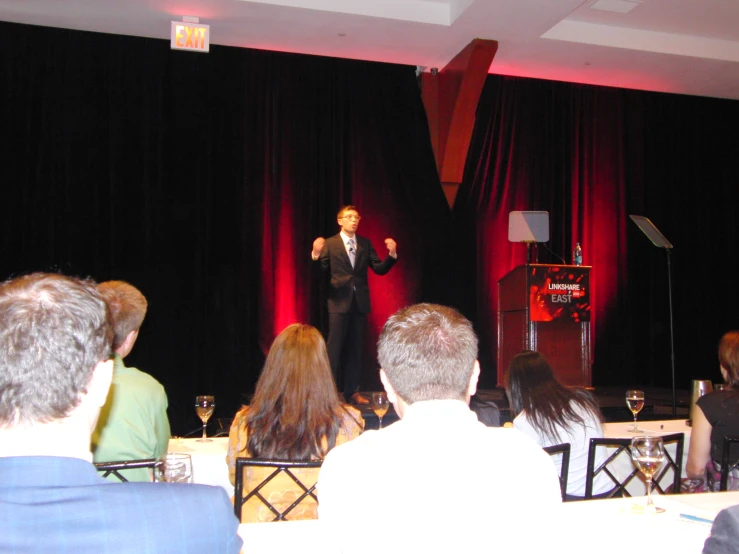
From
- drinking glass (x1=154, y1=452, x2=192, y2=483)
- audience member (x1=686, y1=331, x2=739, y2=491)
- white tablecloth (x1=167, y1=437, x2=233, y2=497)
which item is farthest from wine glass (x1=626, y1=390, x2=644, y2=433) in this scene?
drinking glass (x1=154, y1=452, x2=192, y2=483)

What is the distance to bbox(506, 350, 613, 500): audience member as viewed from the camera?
255cm

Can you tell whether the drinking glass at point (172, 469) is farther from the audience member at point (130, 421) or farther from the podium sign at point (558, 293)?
the podium sign at point (558, 293)

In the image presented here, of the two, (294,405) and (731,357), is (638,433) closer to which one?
(731,357)

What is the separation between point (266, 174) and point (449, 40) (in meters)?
2.08

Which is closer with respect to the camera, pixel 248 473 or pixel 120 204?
pixel 248 473

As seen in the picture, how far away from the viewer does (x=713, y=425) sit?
103 inches

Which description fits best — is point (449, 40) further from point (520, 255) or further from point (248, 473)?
point (248, 473)

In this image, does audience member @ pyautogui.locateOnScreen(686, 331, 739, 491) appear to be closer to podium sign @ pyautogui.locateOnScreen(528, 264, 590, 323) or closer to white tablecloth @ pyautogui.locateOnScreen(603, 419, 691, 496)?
white tablecloth @ pyautogui.locateOnScreen(603, 419, 691, 496)

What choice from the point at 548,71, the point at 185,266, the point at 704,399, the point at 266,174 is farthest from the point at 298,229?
the point at 704,399

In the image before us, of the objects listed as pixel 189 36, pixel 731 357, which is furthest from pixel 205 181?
pixel 731 357

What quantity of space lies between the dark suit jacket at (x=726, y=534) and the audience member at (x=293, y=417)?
4.09 ft

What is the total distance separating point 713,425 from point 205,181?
16.1 ft

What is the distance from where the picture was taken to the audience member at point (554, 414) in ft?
8.37

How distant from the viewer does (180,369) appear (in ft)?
20.5
